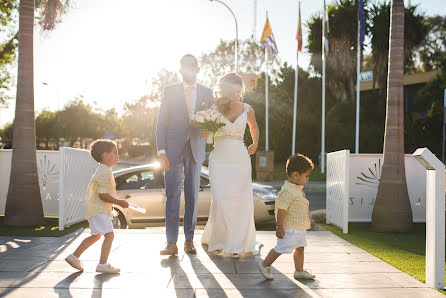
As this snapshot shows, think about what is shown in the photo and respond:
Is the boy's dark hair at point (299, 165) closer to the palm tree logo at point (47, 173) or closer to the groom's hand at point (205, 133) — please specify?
the groom's hand at point (205, 133)

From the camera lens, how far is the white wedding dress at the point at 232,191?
5.21 meters

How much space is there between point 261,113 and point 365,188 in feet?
72.0

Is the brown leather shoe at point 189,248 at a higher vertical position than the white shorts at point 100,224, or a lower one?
lower

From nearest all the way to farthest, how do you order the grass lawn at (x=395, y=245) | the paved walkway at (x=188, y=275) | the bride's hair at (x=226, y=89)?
the paved walkway at (x=188, y=275), the grass lawn at (x=395, y=245), the bride's hair at (x=226, y=89)

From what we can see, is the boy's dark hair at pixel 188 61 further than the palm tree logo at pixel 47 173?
No

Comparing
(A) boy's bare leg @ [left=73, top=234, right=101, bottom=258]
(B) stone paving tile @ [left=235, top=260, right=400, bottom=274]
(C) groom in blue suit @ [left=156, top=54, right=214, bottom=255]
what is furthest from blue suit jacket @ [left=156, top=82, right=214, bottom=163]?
(B) stone paving tile @ [left=235, top=260, right=400, bottom=274]

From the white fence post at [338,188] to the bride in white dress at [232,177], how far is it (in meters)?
2.06

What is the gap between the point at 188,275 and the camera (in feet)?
14.3

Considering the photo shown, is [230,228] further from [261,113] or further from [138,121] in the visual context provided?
[138,121]

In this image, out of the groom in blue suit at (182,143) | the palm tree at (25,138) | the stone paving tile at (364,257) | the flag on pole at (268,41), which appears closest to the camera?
the stone paving tile at (364,257)

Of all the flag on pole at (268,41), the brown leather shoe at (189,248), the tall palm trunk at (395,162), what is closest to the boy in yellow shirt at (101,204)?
the brown leather shoe at (189,248)

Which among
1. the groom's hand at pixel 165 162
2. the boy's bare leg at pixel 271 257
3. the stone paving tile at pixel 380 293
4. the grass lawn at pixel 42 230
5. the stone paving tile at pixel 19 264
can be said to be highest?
the groom's hand at pixel 165 162

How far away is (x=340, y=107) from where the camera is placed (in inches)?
1292

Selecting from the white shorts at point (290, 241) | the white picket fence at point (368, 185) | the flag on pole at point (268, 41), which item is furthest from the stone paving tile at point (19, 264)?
the flag on pole at point (268, 41)
